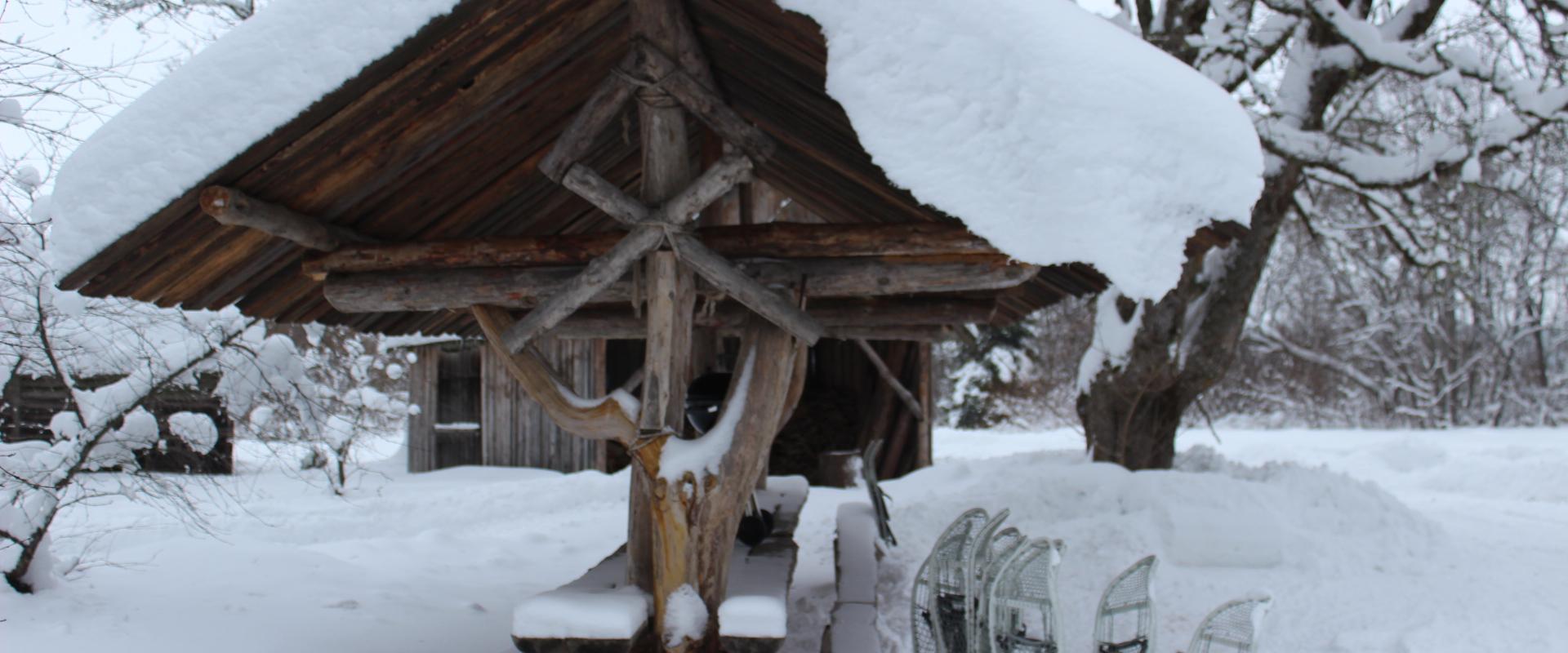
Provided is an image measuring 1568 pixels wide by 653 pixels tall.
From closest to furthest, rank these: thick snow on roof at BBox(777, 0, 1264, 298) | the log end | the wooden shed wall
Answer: thick snow on roof at BBox(777, 0, 1264, 298), the log end, the wooden shed wall

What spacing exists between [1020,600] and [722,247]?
6.99 ft

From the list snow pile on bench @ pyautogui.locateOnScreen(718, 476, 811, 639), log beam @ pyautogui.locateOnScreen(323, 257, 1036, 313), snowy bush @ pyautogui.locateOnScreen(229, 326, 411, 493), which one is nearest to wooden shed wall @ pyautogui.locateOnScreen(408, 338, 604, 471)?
snowy bush @ pyautogui.locateOnScreen(229, 326, 411, 493)

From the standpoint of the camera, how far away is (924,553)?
29.4 ft

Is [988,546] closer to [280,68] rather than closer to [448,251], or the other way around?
[448,251]

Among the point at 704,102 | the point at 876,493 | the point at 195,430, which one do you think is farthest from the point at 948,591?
the point at 195,430

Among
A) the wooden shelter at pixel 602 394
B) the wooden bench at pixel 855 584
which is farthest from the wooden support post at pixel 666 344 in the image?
the wooden shelter at pixel 602 394

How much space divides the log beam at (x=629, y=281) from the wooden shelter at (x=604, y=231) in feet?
0.04

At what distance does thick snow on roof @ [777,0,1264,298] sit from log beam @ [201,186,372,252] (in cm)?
228

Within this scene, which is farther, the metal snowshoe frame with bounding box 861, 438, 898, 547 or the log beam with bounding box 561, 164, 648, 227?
the metal snowshoe frame with bounding box 861, 438, 898, 547

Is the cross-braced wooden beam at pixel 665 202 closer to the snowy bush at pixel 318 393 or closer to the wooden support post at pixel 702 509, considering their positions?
the wooden support post at pixel 702 509

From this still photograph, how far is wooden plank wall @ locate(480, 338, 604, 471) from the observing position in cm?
1477

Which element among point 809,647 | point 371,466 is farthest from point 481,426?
point 809,647

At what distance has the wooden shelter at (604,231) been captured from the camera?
13.7 ft

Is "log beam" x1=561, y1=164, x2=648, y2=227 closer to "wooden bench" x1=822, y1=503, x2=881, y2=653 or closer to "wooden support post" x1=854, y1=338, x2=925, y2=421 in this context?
"wooden bench" x1=822, y1=503, x2=881, y2=653
